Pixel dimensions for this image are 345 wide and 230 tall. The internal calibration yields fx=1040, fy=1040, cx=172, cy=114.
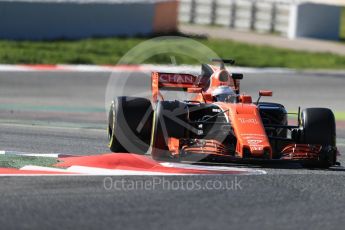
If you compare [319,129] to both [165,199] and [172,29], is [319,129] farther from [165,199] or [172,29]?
[172,29]

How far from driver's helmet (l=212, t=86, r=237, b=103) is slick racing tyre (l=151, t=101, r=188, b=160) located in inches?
40.0

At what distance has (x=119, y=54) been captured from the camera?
85.4ft

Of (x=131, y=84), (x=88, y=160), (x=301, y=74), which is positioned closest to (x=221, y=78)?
(x=88, y=160)

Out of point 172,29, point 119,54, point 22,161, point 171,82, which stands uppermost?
point 172,29

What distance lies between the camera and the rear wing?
42.5 feet

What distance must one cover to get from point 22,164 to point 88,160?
716 mm

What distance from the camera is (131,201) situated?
28.8ft

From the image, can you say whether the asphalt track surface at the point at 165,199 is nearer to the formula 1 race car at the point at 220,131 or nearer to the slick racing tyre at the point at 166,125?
the formula 1 race car at the point at 220,131

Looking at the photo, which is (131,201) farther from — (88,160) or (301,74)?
(301,74)

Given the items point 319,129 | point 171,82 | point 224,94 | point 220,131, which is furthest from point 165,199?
point 171,82

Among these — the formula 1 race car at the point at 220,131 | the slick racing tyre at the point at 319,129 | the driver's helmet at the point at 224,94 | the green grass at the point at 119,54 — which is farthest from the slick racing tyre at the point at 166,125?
the green grass at the point at 119,54

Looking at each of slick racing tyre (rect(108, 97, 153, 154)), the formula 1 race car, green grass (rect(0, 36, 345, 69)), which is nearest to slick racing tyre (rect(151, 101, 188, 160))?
the formula 1 race car

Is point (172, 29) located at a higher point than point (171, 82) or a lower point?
higher

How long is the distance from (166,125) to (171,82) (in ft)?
6.39
